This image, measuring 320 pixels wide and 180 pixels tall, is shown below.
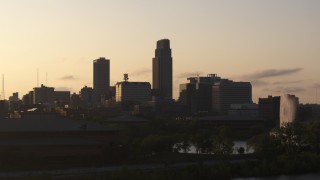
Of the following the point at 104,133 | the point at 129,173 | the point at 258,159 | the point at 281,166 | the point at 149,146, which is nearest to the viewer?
the point at 129,173

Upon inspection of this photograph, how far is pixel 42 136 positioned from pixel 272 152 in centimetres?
2418

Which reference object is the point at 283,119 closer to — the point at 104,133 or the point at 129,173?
the point at 104,133

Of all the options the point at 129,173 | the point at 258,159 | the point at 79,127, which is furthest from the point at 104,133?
the point at 129,173

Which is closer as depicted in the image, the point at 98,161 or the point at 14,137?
the point at 98,161

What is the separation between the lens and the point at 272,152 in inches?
2719

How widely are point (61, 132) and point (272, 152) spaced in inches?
878

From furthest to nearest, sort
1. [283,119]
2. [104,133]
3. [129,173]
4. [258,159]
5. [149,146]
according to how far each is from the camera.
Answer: [283,119] → [149,146] → [104,133] → [258,159] → [129,173]

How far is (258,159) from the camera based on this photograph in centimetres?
6512

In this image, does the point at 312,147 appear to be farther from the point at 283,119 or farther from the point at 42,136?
the point at 283,119

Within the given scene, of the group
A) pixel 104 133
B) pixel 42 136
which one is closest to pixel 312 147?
pixel 104 133

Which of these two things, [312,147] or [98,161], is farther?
[312,147]

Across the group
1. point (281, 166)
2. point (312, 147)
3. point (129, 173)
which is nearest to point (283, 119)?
point (312, 147)

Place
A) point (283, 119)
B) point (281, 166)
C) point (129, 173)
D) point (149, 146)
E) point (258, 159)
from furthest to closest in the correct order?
point (283, 119) < point (149, 146) < point (258, 159) < point (281, 166) < point (129, 173)

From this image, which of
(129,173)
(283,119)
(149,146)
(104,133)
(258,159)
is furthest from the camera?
(283,119)
